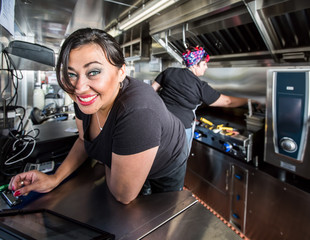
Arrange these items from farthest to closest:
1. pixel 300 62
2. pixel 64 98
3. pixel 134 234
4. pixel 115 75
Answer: pixel 64 98 → pixel 300 62 → pixel 115 75 → pixel 134 234

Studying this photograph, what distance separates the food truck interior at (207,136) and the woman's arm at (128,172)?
0.21ft

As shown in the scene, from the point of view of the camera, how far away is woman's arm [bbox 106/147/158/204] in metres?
0.71

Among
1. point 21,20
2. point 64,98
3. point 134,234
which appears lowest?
point 134,234

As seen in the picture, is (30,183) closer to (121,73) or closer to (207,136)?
(121,73)

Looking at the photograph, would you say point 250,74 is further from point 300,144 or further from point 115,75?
point 115,75

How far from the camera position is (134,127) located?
27.0 inches

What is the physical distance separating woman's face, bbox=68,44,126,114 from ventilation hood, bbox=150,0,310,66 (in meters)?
1.50

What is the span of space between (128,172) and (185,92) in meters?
1.45

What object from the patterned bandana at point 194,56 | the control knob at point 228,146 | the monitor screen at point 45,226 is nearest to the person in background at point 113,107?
the monitor screen at point 45,226

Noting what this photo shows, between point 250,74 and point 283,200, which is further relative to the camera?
point 250,74

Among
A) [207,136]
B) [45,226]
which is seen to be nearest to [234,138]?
[207,136]

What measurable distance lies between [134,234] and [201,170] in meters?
1.77

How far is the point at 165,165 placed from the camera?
1021 mm

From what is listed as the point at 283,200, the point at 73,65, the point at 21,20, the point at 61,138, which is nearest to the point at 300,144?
the point at 283,200
